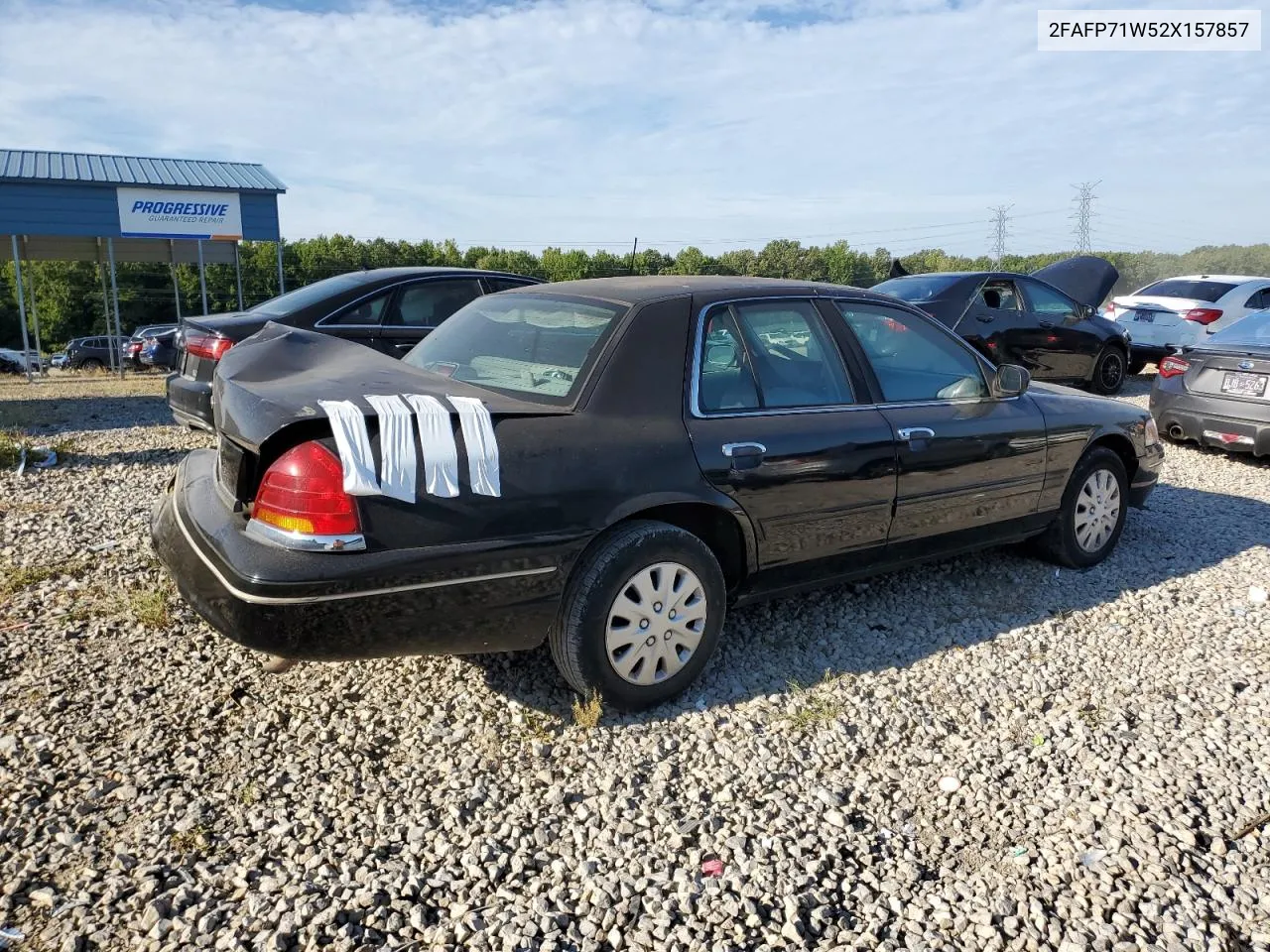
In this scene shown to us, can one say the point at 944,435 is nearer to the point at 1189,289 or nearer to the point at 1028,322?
the point at 1028,322

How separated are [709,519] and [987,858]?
1492mm

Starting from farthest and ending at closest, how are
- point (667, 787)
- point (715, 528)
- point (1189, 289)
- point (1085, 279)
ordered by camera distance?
1. point (1189, 289)
2. point (1085, 279)
3. point (715, 528)
4. point (667, 787)

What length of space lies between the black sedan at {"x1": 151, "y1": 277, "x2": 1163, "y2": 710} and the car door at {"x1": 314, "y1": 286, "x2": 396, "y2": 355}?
10.8 feet

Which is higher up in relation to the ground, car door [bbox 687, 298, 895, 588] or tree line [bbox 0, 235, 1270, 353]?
A: tree line [bbox 0, 235, 1270, 353]

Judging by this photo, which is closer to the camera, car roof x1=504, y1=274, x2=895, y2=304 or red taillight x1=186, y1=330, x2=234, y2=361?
car roof x1=504, y1=274, x2=895, y2=304

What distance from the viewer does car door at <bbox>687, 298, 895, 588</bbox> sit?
3520mm

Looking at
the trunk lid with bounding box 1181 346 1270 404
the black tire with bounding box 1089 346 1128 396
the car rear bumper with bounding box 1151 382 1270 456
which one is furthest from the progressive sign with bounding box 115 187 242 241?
the trunk lid with bounding box 1181 346 1270 404

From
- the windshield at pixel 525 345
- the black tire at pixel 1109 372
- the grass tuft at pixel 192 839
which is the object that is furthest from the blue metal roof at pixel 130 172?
the grass tuft at pixel 192 839

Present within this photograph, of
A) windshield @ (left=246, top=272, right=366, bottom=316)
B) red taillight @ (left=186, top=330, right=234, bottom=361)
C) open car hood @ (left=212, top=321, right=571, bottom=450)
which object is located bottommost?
open car hood @ (left=212, top=321, right=571, bottom=450)

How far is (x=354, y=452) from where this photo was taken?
8.94 feet

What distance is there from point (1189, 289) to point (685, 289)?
12305mm

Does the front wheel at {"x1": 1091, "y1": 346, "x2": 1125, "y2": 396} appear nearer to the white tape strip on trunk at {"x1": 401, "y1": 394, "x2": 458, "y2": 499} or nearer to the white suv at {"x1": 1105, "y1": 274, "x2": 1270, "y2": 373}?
the white suv at {"x1": 1105, "y1": 274, "x2": 1270, "y2": 373}

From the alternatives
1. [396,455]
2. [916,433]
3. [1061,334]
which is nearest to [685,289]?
[916,433]

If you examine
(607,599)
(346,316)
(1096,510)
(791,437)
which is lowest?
(1096,510)
